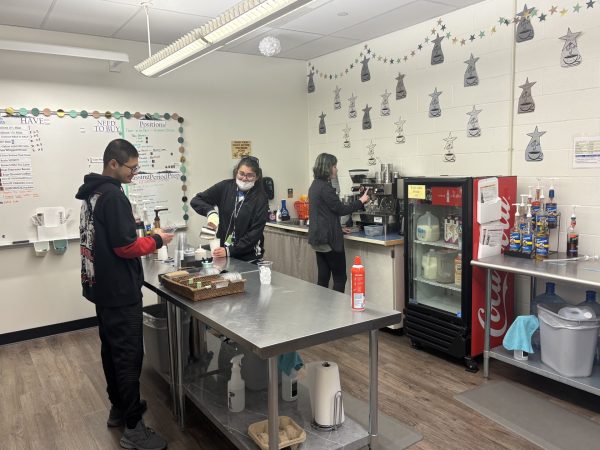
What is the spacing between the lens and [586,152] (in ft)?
10.6

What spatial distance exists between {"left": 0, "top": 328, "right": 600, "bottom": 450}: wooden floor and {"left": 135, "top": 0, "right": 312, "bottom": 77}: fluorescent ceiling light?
241 cm

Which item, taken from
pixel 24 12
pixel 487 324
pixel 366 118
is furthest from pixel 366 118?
pixel 24 12

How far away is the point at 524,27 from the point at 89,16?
3.44 meters

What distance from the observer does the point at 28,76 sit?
423 cm

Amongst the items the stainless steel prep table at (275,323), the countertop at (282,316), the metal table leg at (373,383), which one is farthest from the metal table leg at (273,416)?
the metal table leg at (373,383)

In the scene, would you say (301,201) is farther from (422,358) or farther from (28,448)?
(28,448)

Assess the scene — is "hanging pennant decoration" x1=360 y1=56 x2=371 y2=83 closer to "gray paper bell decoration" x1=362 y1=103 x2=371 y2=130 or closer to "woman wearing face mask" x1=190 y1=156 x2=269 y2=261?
"gray paper bell decoration" x1=362 y1=103 x2=371 y2=130

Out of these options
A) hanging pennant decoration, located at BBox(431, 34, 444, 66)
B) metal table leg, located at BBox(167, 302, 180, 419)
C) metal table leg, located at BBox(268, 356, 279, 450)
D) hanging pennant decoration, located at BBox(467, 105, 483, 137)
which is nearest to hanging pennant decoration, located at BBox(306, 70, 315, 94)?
hanging pennant decoration, located at BBox(431, 34, 444, 66)

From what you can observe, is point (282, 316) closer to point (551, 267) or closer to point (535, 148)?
point (551, 267)

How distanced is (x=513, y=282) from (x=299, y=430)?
88.0 inches

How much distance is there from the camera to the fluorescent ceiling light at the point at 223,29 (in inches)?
99.6

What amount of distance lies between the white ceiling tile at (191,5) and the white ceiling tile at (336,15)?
2.13 feet

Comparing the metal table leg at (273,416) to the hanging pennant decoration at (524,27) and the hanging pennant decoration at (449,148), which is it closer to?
the hanging pennant decoration at (449,148)

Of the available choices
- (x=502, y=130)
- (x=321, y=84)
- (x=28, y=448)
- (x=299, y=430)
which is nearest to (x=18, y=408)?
(x=28, y=448)
